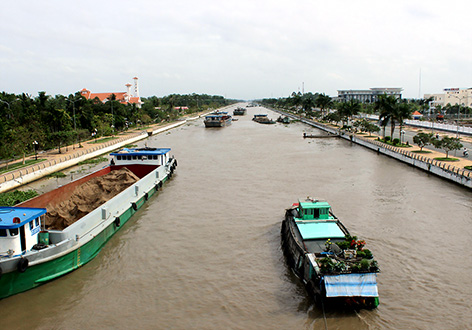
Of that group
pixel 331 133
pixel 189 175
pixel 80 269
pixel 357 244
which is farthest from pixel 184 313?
pixel 331 133

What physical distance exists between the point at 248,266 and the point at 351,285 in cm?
508

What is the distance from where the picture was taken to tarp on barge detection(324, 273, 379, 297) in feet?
39.7

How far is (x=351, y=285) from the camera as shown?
40.0 feet

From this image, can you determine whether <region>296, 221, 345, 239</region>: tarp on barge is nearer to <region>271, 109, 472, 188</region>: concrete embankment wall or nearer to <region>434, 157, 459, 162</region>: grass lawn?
<region>271, 109, 472, 188</region>: concrete embankment wall

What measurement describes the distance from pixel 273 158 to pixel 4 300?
33.7 metres

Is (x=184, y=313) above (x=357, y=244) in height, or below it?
below

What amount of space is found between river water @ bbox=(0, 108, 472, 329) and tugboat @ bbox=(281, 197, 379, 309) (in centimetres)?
48

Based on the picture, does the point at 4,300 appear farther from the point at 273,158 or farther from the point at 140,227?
the point at 273,158

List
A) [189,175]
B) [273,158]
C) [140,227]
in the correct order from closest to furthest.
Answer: [140,227] < [189,175] < [273,158]

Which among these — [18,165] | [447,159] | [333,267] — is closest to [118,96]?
[18,165]

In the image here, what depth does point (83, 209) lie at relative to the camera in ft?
64.0

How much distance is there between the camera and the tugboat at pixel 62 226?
1338 cm

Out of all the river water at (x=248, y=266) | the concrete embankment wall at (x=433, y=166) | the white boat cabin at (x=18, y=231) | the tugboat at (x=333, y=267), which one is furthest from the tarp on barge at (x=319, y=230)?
the concrete embankment wall at (x=433, y=166)

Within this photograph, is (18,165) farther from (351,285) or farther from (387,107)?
(387,107)
